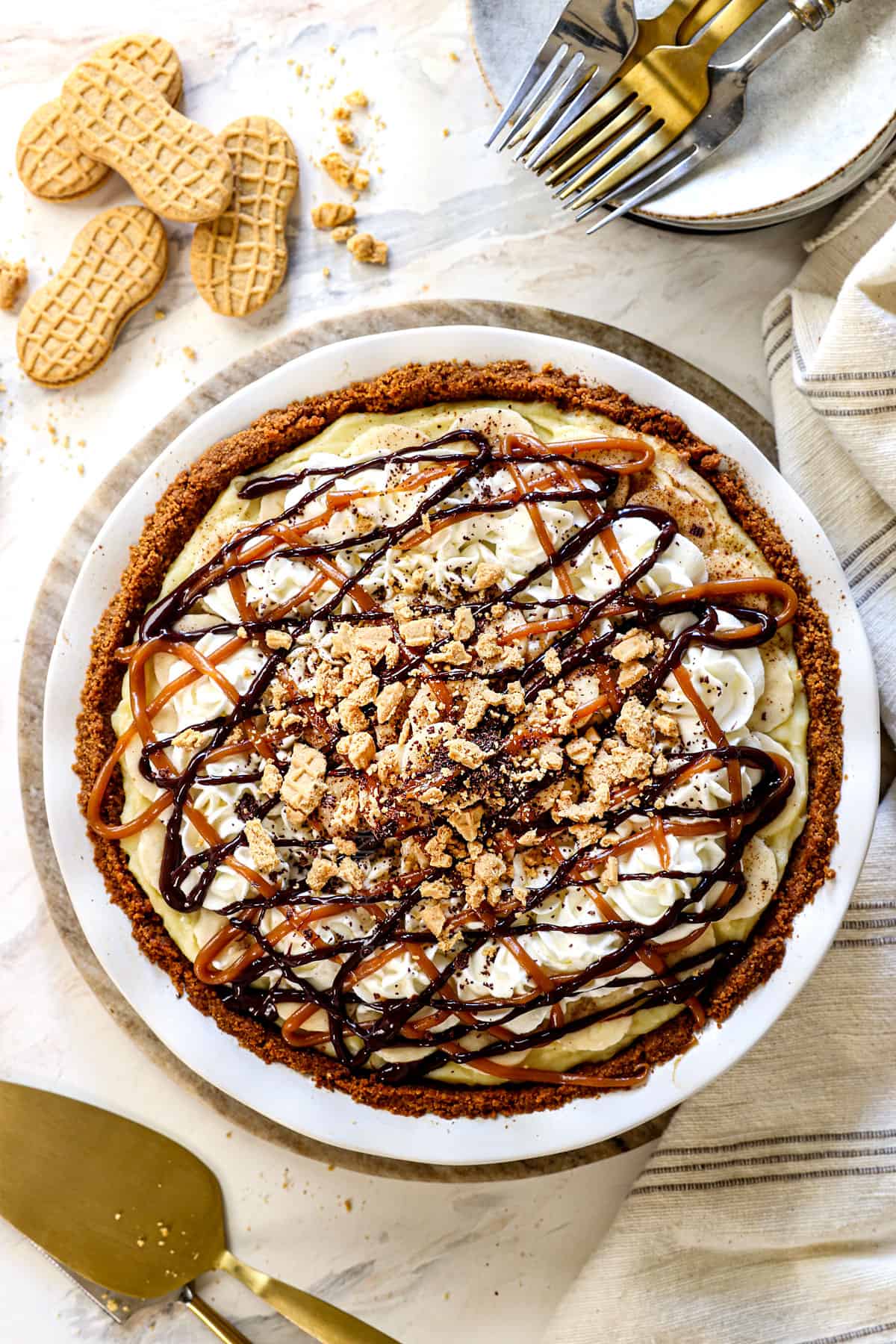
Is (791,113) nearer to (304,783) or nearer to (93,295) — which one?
(93,295)

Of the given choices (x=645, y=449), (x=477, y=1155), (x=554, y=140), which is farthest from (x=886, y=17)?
(x=477, y=1155)

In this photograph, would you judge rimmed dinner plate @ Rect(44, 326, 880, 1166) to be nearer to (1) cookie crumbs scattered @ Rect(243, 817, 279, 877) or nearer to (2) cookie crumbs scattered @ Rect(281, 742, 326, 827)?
(1) cookie crumbs scattered @ Rect(243, 817, 279, 877)

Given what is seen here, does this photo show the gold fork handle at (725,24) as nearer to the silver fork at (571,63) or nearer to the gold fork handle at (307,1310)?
the silver fork at (571,63)

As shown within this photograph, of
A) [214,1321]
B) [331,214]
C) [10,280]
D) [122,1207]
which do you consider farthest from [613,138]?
[214,1321]

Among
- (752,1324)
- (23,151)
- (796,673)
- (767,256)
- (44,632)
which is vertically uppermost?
(23,151)

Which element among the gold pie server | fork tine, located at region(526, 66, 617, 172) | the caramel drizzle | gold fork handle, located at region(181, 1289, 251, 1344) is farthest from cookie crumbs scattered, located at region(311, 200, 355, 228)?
gold fork handle, located at region(181, 1289, 251, 1344)

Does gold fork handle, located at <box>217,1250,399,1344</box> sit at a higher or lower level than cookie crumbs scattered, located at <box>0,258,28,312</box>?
lower

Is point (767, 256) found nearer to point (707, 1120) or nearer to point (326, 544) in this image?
point (326, 544)
